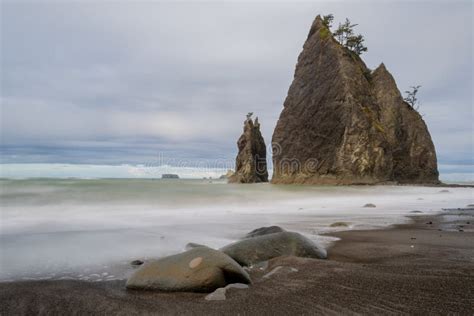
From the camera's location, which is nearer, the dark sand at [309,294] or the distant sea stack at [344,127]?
the dark sand at [309,294]

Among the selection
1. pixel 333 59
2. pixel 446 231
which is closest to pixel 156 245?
pixel 446 231

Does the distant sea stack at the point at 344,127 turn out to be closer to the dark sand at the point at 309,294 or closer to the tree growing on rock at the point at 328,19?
the tree growing on rock at the point at 328,19

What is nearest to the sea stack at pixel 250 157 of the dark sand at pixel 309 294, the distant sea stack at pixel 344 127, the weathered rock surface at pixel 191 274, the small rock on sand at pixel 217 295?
the distant sea stack at pixel 344 127

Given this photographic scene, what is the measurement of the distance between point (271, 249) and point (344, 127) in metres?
34.1

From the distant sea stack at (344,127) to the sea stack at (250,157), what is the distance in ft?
28.9

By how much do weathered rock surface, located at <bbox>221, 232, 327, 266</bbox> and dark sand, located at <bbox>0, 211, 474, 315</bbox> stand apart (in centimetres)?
31

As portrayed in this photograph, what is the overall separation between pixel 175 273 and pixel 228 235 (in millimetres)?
3999

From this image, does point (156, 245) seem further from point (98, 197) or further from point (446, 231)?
point (98, 197)

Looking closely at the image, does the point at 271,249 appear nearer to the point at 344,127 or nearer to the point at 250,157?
the point at 344,127

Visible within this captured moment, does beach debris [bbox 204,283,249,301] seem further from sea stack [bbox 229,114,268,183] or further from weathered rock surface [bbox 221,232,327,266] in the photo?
sea stack [bbox 229,114,268,183]

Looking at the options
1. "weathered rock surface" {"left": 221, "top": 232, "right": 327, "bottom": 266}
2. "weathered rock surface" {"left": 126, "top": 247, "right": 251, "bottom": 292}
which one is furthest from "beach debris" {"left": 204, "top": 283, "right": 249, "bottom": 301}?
"weathered rock surface" {"left": 221, "top": 232, "right": 327, "bottom": 266}

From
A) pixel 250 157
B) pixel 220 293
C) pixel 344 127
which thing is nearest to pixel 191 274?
pixel 220 293

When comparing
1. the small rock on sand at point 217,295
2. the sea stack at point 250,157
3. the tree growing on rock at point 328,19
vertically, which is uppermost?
the tree growing on rock at point 328,19

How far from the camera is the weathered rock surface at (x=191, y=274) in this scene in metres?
3.79
